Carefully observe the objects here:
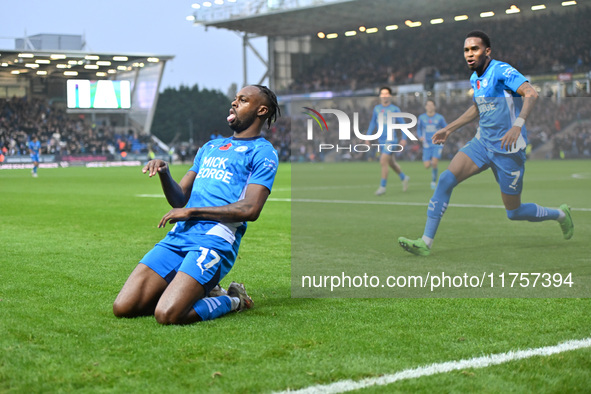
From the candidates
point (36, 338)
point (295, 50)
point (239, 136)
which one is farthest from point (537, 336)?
point (295, 50)

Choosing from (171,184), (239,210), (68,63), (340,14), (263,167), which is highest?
(340,14)

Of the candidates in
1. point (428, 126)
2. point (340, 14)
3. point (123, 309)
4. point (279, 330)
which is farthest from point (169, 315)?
point (340, 14)

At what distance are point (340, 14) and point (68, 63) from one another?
75.0 feet

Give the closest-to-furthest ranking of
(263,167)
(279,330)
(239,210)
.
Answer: (279,330)
(239,210)
(263,167)

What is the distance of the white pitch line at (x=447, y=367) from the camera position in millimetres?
3342

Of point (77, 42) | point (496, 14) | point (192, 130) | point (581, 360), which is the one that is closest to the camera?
point (581, 360)

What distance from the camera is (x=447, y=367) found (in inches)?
145

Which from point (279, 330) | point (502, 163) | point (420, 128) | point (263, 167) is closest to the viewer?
point (279, 330)

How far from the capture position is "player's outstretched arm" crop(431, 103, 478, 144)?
23.2 feet

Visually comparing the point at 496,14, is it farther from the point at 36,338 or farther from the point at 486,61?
the point at 36,338

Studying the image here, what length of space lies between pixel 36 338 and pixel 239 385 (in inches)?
58.9

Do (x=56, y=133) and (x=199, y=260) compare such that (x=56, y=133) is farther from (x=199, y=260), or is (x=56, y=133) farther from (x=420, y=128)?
(x=199, y=260)

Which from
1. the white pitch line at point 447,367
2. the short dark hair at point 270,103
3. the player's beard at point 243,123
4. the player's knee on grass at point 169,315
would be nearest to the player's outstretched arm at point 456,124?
the short dark hair at point 270,103

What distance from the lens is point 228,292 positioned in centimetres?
523
